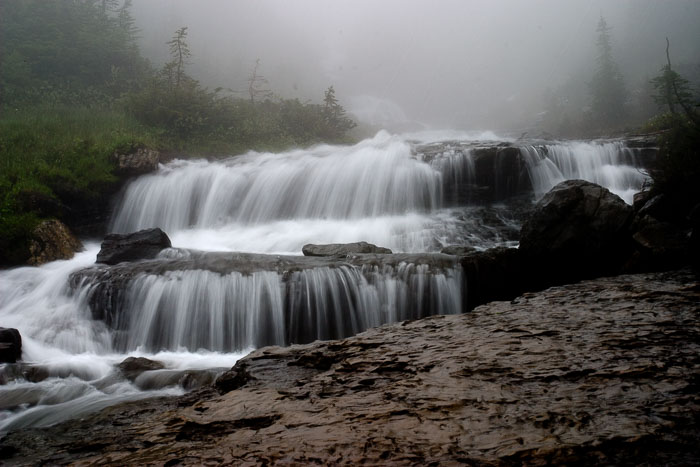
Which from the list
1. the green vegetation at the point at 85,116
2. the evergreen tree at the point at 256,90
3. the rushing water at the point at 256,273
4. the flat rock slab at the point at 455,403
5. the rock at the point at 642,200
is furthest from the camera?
the evergreen tree at the point at 256,90

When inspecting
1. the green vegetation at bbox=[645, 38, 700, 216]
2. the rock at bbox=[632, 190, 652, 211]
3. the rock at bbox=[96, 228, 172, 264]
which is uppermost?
the green vegetation at bbox=[645, 38, 700, 216]

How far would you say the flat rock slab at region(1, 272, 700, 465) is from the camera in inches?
83.1

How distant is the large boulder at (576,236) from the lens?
8.04m

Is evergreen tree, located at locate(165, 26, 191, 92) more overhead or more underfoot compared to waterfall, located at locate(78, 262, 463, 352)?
more overhead

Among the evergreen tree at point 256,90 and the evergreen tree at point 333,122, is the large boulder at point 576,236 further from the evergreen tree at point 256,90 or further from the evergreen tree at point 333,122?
the evergreen tree at point 256,90

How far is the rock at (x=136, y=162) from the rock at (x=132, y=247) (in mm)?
5652

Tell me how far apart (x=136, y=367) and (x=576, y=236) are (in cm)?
814

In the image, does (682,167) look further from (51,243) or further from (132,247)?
(51,243)

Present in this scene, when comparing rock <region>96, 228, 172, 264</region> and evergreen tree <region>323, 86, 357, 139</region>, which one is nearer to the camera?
rock <region>96, 228, 172, 264</region>

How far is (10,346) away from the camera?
263 inches

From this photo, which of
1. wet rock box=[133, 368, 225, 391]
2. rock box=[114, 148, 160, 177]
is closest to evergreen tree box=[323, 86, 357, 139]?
rock box=[114, 148, 160, 177]

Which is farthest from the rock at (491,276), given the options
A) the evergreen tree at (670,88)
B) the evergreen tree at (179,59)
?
the evergreen tree at (179,59)

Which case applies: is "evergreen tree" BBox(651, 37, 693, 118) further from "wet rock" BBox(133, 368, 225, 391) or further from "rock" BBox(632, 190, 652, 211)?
"wet rock" BBox(133, 368, 225, 391)

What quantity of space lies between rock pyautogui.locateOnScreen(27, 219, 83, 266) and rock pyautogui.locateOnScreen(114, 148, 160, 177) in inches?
149
